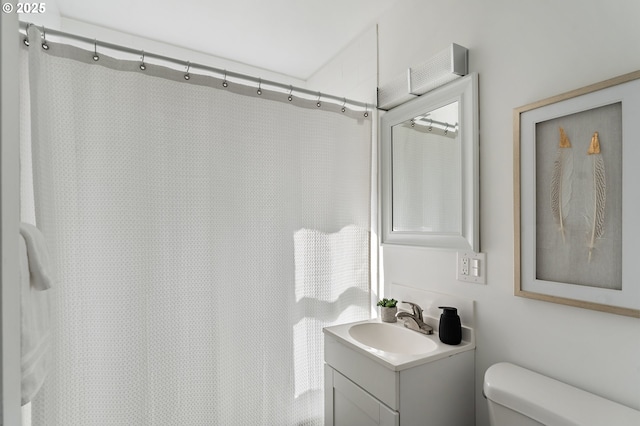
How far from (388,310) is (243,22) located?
187 centimetres

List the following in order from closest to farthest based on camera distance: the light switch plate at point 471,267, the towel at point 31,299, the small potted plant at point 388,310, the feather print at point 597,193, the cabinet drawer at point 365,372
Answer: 1. the towel at point 31,299
2. the feather print at point 597,193
3. the cabinet drawer at point 365,372
4. the light switch plate at point 471,267
5. the small potted plant at point 388,310

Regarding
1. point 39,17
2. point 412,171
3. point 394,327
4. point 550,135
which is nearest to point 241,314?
point 394,327

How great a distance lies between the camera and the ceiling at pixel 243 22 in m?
1.77

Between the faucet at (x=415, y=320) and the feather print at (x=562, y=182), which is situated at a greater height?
the feather print at (x=562, y=182)

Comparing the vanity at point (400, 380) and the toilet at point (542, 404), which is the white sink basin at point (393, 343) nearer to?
the vanity at point (400, 380)

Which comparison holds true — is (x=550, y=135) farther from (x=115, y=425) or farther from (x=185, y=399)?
(x=115, y=425)

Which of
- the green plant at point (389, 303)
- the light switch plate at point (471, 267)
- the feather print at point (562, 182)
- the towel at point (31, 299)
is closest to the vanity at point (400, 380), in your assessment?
the green plant at point (389, 303)

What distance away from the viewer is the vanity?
3.93 ft

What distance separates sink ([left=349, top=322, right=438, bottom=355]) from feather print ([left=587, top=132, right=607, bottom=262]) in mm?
784

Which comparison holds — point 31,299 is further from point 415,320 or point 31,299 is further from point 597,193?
point 597,193

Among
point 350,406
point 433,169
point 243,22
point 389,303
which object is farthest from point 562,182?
point 243,22

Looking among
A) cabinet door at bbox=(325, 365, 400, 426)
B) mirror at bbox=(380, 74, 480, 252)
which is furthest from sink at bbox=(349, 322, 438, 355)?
mirror at bbox=(380, 74, 480, 252)

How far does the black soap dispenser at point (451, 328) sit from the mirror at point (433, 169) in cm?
29

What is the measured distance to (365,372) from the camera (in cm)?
133
